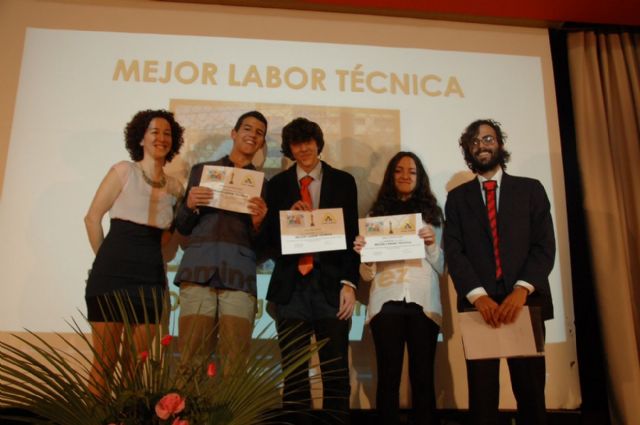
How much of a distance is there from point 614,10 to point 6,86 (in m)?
3.82

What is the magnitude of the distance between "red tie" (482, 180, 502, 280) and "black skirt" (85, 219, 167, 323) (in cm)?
158

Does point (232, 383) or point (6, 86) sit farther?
point (6, 86)

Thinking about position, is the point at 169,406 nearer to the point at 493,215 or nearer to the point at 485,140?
the point at 493,215

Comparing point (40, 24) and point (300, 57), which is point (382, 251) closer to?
point (300, 57)

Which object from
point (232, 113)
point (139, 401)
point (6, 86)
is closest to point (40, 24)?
point (6, 86)

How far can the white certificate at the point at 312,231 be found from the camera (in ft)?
8.94

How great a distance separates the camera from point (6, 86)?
3.33m

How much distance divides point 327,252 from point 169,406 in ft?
5.33

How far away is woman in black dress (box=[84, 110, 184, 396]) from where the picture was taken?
8.89ft

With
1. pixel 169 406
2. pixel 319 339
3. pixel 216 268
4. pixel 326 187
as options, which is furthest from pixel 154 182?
pixel 169 406

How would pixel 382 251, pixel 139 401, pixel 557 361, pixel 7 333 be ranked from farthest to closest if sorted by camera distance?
pixel 557 361 < pixel 7 333 < pixel 382 251 < pixel 139 401

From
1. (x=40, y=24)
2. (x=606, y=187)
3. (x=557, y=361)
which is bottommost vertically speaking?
(x=557, y=361)

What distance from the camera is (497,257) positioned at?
2658 mm

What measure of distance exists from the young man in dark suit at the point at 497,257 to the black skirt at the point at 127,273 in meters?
1.46
